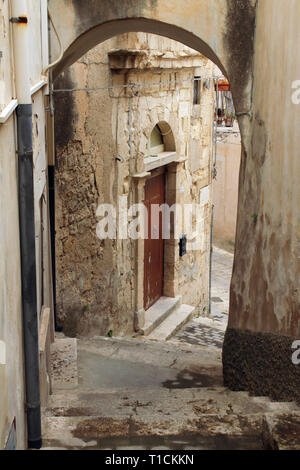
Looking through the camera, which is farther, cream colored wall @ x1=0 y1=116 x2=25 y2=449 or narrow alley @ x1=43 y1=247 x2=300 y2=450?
narrow alley @ x1=43 y1=247 x2=300 y2=450

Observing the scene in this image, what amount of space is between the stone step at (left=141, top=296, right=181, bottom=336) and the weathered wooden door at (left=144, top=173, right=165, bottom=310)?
0.33ft

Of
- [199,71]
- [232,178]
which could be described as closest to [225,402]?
[199,71]

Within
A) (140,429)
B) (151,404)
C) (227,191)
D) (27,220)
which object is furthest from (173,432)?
(227,191)

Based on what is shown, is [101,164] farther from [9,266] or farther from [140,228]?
[9,266]

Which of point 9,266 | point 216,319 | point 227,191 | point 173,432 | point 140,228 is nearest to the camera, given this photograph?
point 9,266

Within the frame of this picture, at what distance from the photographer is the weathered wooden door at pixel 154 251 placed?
9.80 m

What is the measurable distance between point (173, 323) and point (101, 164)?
3.05 metres

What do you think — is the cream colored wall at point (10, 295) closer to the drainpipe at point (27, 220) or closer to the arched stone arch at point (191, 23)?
the drainpipe at point (27, 220)

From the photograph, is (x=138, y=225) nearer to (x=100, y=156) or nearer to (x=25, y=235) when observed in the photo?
(x=100, y=156)

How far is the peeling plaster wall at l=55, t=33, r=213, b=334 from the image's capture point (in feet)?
25.4

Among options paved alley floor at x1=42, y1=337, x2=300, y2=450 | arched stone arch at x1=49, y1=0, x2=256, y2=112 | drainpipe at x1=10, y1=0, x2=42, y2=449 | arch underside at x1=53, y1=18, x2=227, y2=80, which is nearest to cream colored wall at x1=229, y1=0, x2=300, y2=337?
arched stone arch at x1=49, y1=0, x2=256, y2=112

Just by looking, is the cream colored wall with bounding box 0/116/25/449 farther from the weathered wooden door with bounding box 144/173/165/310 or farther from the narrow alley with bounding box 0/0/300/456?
the weathered wooden door with bounding box 144/173/165/310

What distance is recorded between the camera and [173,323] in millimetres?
9961
